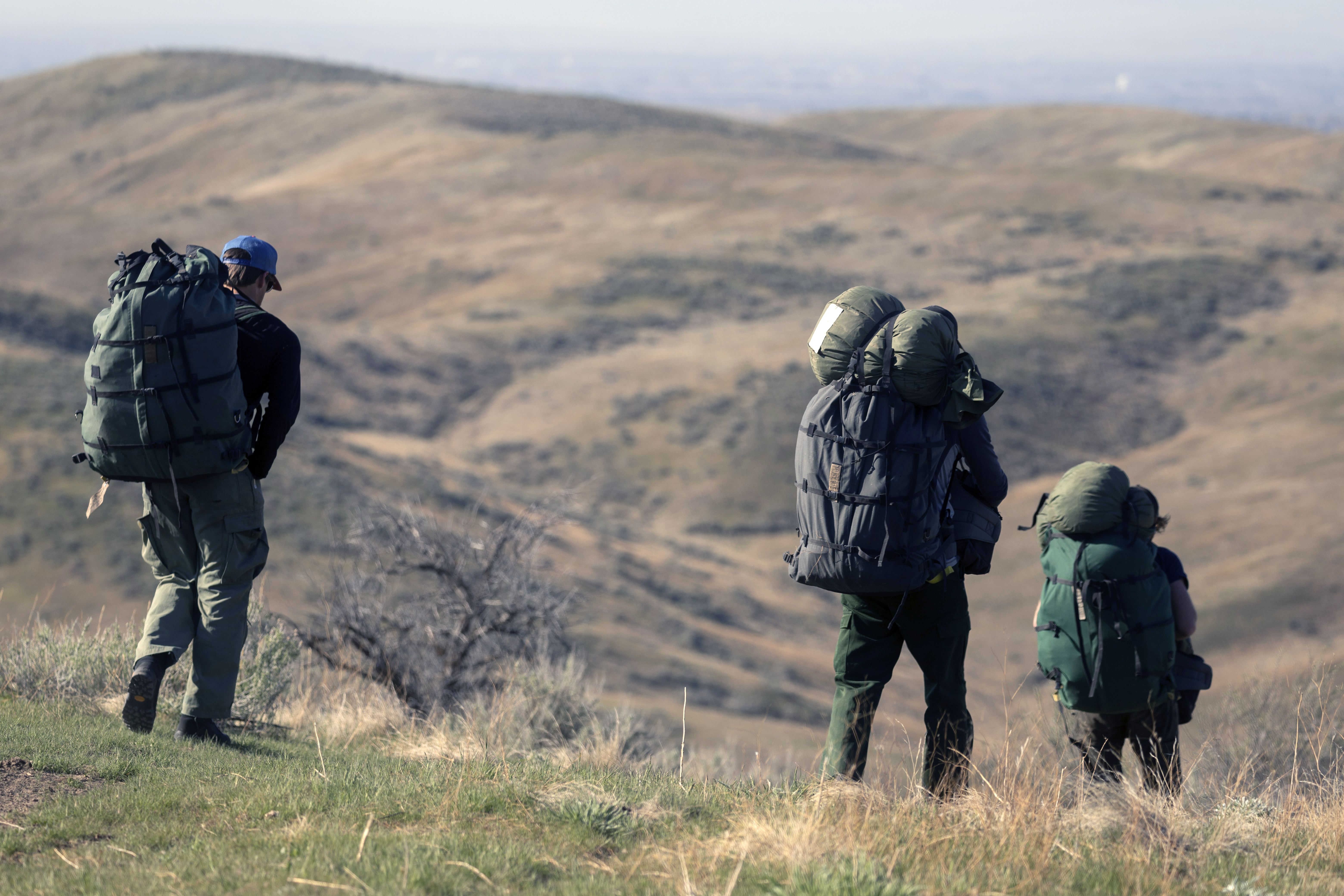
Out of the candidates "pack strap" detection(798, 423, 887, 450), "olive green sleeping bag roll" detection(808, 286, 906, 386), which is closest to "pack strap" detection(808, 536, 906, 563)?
"pack strap" detection(798, 423, 887, 450)

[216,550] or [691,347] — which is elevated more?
[691,347]

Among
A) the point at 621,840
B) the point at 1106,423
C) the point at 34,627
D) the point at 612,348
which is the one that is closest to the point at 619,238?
the point at 612,348

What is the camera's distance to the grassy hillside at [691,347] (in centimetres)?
1667

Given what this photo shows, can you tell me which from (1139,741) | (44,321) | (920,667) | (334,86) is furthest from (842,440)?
(334,86)

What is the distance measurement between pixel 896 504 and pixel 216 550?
2442 millimetres

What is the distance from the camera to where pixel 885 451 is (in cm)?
357

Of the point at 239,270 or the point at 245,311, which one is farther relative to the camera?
the point at 239,270

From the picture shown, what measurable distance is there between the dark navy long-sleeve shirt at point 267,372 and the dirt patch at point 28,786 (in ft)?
3.86

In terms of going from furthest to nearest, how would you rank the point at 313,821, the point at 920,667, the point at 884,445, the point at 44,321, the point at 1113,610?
the point at 44,321, the point at 1113,610, the point at 920,667, the point at 884,445, the point at 313,821

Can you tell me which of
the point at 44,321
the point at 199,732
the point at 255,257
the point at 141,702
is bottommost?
the point at 199,732

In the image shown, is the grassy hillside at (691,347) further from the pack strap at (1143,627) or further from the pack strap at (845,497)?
the pack strap at (845,497)

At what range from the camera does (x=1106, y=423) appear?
2942 cm

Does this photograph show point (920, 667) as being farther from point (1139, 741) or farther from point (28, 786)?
point (28, 786)

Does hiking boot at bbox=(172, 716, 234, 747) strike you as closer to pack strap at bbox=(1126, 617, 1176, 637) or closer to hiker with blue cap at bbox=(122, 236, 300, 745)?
hiker with blue cap at bbox=(122, 236, 300, 745)
